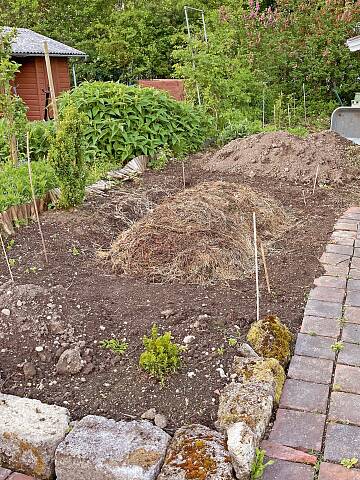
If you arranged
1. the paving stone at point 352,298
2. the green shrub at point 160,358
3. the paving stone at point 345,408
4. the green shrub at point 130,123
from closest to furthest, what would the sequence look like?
the paving stone at point 345,408 → the green shrub at point 160,358 → the paving stone at point 352,298 → the green shrub at point 130,123

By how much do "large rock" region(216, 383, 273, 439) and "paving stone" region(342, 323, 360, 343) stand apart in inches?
32.3

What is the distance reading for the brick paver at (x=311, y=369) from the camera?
2764 mm

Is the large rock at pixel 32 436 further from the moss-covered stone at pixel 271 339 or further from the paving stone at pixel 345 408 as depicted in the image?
the paving stone at pixel 345 408

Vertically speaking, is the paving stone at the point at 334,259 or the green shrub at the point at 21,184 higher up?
the green shrub at the point at 21,184

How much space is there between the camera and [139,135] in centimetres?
775

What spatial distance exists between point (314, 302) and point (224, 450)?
1.58 meters

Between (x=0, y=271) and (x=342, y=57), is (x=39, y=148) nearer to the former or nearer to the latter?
(x=0, y=271)

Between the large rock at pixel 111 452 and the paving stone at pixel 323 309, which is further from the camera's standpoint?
the paving stone at pixel 323 309

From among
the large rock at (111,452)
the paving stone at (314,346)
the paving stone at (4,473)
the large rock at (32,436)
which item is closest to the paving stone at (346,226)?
the paving stone at (314,346)

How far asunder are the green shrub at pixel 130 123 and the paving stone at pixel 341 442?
551 cm

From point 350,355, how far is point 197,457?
1.21m

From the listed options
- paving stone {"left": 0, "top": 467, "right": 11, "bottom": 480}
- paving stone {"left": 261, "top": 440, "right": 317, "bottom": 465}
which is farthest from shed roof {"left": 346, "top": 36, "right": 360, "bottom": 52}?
paving stone {"left": 0, "top": 467, "right": 11, "bottom": 480}

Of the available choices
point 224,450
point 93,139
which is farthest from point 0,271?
point 93,139

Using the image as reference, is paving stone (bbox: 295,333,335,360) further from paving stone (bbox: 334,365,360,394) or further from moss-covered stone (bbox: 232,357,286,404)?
moss-covered stone (bbox: 232,357,286,404)
